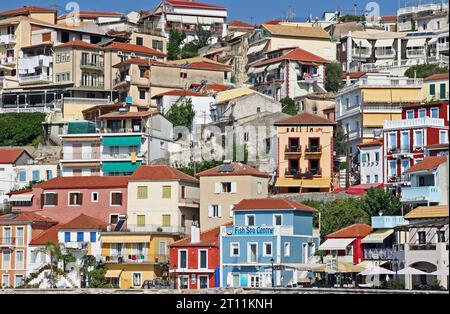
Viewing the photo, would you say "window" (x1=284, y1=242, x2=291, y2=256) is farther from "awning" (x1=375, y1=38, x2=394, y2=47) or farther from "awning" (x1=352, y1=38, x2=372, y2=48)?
Answer: "awning" (x1=352, y1=38, x2=372, y2=48)

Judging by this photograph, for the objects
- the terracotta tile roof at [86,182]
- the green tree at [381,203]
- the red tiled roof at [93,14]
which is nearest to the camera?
the green tree at [381,203]

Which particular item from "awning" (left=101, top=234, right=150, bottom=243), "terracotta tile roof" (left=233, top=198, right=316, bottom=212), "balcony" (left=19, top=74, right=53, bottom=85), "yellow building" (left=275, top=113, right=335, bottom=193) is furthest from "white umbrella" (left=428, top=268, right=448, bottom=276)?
"balcony" (left=19, top=74, right=53, bottom=85)

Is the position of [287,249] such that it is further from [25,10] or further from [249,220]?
[25,10]

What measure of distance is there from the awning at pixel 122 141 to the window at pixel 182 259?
1335 cm

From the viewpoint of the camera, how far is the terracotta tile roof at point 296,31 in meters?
86.9

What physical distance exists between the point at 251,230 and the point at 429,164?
7.59 meters

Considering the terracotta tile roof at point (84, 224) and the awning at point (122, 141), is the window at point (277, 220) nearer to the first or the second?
the terracotta tile roof at point (84, 224)

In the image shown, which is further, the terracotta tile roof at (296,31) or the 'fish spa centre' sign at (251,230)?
the terracotta tile roof at (296,31)

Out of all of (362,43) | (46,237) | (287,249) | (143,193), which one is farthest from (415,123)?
(362,43)

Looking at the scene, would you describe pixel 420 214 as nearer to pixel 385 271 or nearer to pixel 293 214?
pixel 385 271

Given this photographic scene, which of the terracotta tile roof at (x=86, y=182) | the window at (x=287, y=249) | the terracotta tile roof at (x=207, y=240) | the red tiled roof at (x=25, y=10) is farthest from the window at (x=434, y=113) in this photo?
the red tiled roof at (x=25, y=10)

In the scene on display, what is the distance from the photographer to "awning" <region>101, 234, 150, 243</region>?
57938 millimetres
